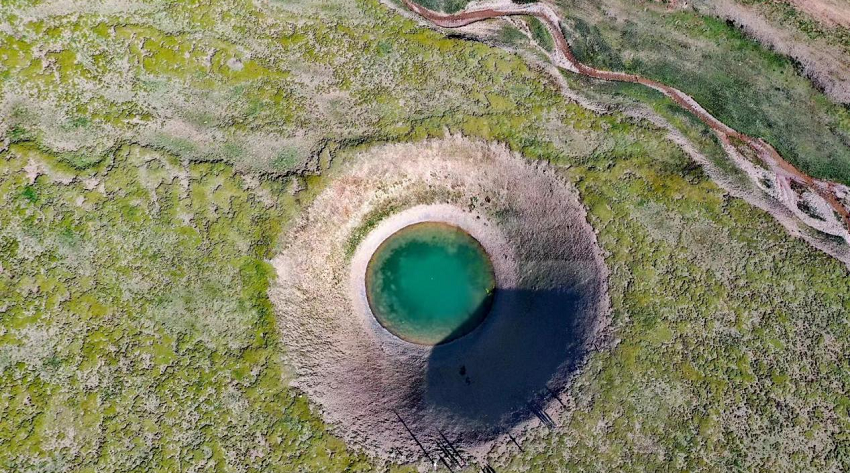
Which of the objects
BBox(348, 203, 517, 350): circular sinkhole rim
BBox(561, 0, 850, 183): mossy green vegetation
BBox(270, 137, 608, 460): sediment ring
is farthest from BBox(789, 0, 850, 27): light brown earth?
BBox(348, 203, 517, 350): circular sinkhole rim

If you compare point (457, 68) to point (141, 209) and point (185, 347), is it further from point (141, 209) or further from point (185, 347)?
point (185, 347)

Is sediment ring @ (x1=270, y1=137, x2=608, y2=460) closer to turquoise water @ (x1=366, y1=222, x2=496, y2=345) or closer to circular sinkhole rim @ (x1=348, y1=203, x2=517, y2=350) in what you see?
circular sinkhole rim @ (x1=348, y1=203, x2=517, y2=350)

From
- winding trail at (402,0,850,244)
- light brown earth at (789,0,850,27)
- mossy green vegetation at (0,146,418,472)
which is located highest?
light brown earth at (789,0,850,27)

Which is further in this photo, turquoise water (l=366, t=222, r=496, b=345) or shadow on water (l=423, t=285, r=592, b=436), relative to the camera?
turquoise water (l=366, t=222, r=496, b=345)

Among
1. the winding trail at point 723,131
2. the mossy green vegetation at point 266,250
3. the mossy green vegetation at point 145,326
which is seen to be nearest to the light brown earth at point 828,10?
the winding trail at point 723,131

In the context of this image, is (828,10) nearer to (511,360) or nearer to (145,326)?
(511,360)

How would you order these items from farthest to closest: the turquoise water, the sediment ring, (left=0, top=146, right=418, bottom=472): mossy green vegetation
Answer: the turquoise water → the sediment ring → (left=0, top=146, right=418, bottom=472): mossy green vegetation

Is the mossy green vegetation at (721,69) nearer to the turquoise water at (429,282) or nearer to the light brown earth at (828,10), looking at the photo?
the light brown earth at (828,10)
